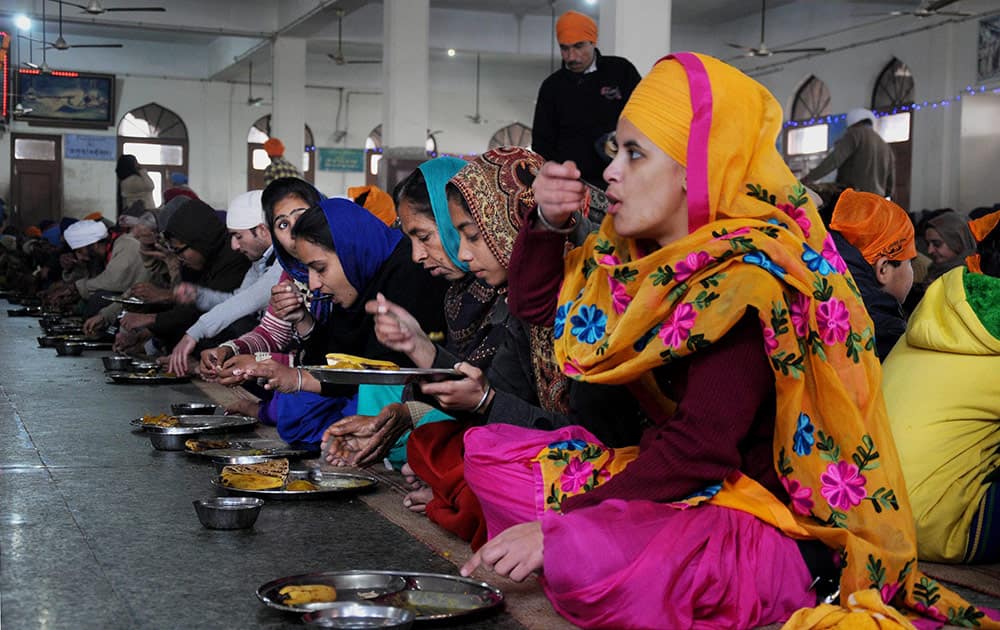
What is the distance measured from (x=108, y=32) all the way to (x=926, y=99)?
450 inches

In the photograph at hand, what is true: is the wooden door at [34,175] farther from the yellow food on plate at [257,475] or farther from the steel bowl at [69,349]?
the yellow food on plate at [257,475]

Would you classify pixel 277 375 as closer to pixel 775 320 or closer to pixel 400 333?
pixel 400 333

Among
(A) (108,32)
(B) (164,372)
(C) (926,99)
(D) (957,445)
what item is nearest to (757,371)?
(D) (957,445)

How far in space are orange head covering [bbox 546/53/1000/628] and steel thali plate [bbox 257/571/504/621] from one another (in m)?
0.40

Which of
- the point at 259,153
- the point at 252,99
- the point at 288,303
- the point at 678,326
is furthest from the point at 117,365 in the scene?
the point at 259,153

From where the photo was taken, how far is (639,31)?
582cm

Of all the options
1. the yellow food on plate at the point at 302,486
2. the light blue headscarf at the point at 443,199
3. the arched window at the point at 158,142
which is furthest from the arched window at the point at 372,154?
the yellow food on plate at the point at 302,486

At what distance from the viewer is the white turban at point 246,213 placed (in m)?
4.91

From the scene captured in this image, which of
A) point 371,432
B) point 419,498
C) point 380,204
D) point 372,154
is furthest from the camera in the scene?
point 372,154

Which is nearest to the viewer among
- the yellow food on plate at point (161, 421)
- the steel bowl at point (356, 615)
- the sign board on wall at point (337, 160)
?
the steel bowl at point (356, 615)

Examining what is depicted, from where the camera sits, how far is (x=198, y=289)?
5664 mm

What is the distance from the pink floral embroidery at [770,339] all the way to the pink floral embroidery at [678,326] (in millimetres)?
111

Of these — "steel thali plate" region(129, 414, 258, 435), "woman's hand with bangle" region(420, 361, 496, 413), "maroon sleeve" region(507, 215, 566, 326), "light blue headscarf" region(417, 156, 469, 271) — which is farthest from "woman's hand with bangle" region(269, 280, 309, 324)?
"maroon sleeve" region(507, 215, 566, 326)

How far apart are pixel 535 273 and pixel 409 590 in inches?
25.5
